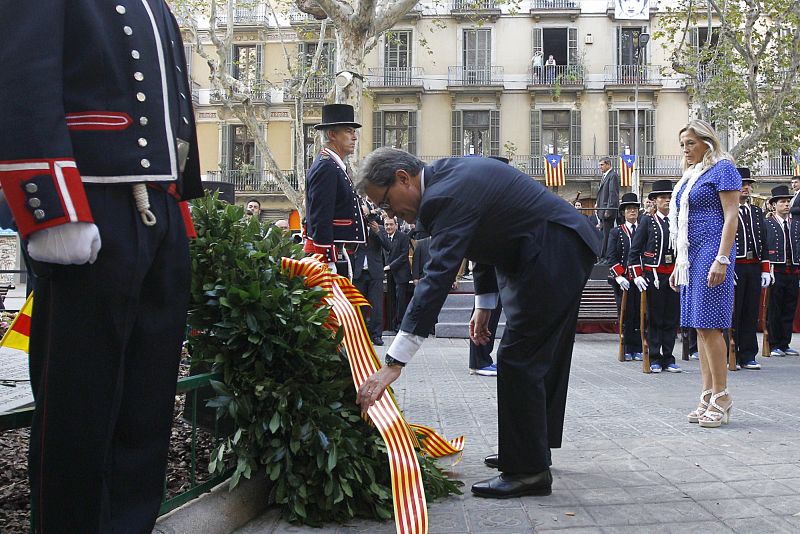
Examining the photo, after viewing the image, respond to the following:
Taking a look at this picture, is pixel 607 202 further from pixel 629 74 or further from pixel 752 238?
pixel 629 74

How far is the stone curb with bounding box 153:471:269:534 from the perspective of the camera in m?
3.26

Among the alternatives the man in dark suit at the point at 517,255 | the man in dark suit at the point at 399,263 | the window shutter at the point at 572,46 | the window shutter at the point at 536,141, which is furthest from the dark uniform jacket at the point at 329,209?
the window shutter at the point at 572,46

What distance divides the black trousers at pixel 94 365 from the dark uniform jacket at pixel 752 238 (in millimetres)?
9564

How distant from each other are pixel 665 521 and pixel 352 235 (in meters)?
4.30

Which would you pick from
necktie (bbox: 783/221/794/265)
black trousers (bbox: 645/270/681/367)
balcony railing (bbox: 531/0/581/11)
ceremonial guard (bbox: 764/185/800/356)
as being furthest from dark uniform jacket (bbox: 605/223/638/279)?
balcony railing (bbox: 531/0/581/11)

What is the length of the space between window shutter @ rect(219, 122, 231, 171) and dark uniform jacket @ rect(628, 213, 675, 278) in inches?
1374

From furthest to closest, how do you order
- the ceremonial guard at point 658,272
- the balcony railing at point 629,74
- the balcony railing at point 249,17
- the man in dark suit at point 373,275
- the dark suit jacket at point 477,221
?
1. the balcony railing at point 249,17
2. the balcony railing at point 629,74
3. the man in dark suit at point 373,275
4. the ceremonial guard at point 658,272
5. the dark suit jacket at point 477,221

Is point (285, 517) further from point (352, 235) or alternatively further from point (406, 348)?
point (352, 235)

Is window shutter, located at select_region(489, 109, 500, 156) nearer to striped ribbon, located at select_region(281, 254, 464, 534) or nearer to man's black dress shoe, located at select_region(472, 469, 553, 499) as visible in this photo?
striped ribbon, located at select_region(281, 254, 464, 534)

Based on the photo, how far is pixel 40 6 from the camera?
228 cm

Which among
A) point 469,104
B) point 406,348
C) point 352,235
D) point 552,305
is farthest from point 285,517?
point 469,104

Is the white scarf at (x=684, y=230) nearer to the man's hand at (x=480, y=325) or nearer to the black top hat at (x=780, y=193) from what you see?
the man's hand at (x=480, y=325)

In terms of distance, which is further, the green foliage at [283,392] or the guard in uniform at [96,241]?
the green foliage at [283,392]

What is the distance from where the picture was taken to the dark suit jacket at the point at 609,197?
19562mm
